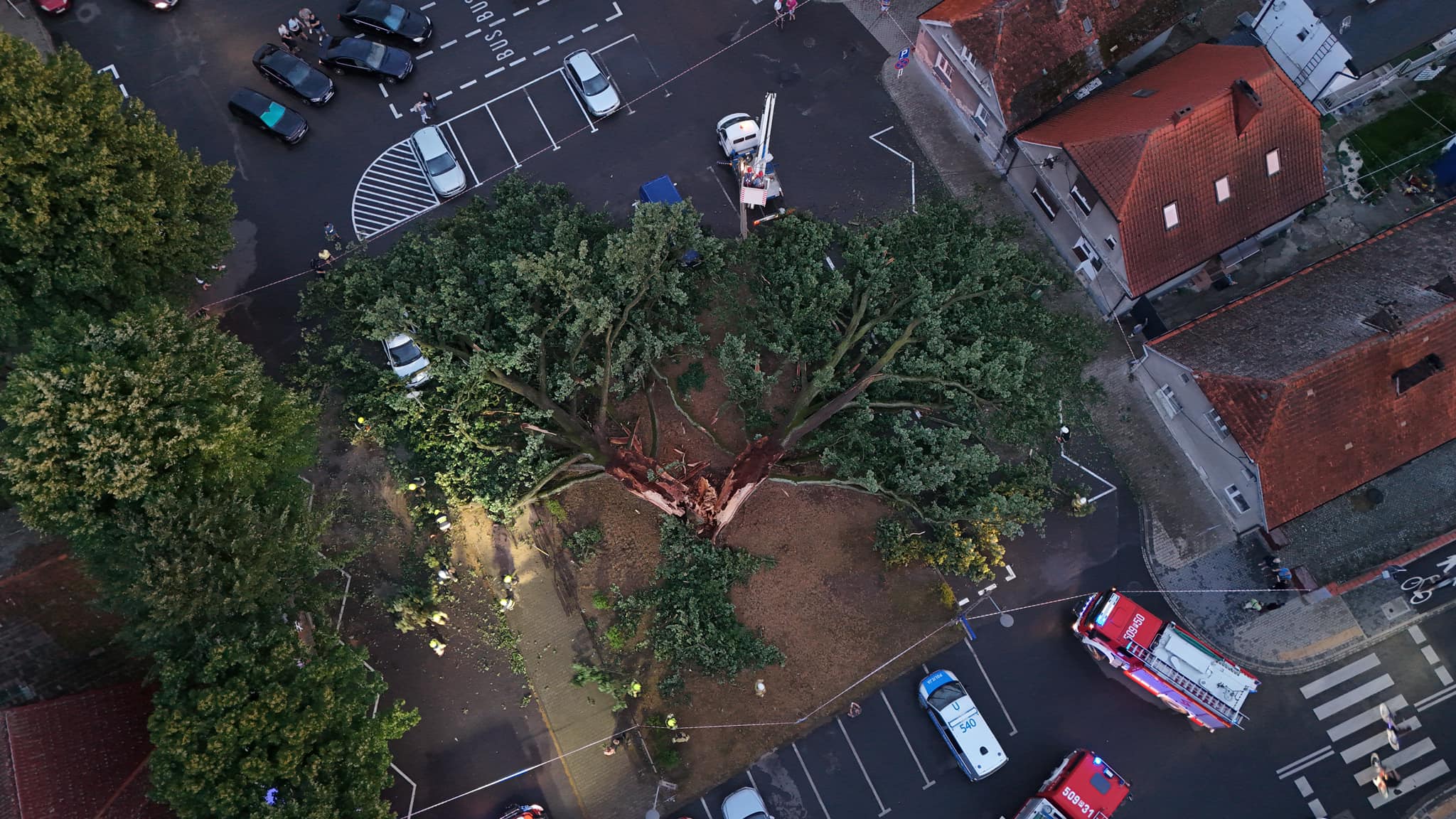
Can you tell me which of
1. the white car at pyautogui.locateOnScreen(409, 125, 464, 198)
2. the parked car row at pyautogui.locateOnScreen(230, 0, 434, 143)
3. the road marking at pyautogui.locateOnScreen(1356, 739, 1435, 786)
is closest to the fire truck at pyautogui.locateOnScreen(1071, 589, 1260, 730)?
the road marking at pyautogui.locateOnScreen(1356, 739, 1435, 786)

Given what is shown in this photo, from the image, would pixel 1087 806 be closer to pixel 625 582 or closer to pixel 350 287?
pixel 625 582

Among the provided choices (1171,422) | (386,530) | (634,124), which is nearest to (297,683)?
(386,530)

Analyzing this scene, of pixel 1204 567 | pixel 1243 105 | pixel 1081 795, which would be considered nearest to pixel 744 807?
pixel 1081 795

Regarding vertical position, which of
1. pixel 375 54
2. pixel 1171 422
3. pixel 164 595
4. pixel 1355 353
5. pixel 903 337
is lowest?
pixel 1171 422

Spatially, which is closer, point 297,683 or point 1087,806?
point 297,683

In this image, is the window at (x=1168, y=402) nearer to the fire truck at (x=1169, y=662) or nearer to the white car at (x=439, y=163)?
the fire truck at (x=1169, y=662)

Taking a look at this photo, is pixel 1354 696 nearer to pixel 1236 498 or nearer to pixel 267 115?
pixel 1236 498
